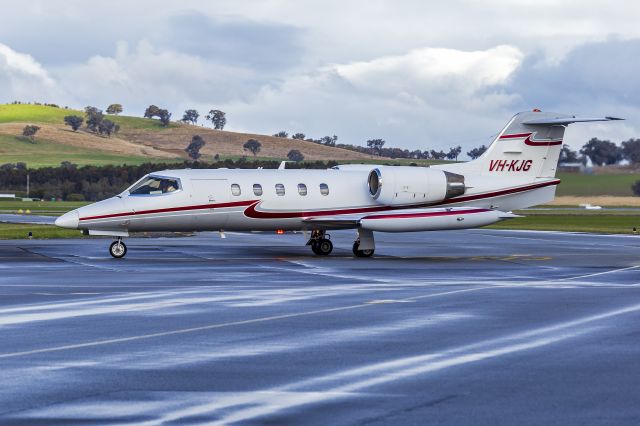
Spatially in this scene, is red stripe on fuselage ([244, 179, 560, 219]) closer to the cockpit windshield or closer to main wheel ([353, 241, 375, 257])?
main wheel ([353, 241, 375, 257])

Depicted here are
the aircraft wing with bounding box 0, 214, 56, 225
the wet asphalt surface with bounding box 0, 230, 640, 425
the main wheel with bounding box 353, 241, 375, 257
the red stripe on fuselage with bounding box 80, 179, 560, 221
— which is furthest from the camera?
the aircraft wing with bounding box 0, 214, 56, 225

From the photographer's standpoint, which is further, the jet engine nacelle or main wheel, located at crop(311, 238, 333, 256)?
main wheel, located at crop(311, 238, 333, 256)

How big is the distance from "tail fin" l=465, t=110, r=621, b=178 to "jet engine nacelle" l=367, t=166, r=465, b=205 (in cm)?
184

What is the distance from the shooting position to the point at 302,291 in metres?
23.6

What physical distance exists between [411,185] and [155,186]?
832 cm

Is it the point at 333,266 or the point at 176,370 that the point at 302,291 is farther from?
the point at 176,370

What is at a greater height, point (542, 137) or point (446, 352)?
point (542, 137)

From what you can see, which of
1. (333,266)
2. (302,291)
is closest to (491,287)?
(302,291)

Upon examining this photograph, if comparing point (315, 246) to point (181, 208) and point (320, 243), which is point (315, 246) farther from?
point (181, 208)

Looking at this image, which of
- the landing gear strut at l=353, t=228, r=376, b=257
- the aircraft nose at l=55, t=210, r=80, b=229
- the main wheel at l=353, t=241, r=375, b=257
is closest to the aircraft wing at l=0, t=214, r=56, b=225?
the aircraft nose at l=55, t=210, r=80, b=229

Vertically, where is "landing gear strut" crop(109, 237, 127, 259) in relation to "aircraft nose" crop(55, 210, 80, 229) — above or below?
below

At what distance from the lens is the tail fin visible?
39.0 meters

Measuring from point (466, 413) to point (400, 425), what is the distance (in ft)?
2.76

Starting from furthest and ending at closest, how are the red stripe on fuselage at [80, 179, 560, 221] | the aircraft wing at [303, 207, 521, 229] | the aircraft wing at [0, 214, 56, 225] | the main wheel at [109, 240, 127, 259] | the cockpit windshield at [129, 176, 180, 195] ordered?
the aircraft wing at [0, 214, 56, 225] → the aircraft wing at [303, 207, 521, 229] → the cockpit windshield at [129, 176, 180, 195] → the red stripe on fuselage at [80, 179, 560, 221] → the main wheel at [109, 240, 127, 259]
